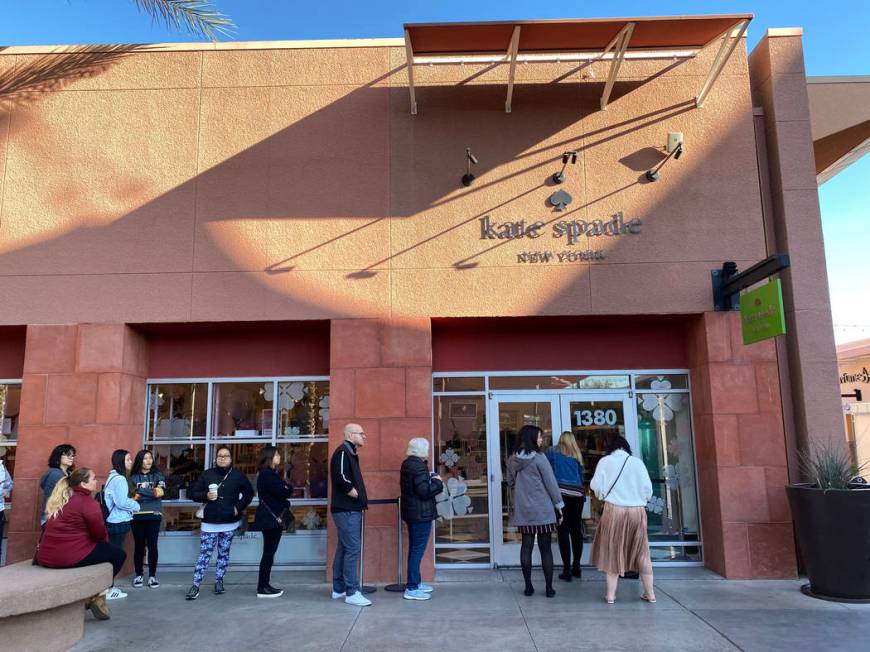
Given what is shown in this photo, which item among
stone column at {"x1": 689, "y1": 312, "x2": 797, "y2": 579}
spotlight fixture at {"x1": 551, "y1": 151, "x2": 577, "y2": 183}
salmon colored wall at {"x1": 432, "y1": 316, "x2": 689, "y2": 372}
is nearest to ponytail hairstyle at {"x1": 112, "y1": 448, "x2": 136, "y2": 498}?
salmon colored wall at {"x1": 432, "y1": 316, "x2": 689, "y2": 372}

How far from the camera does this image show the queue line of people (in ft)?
22.2

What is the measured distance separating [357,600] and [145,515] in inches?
113

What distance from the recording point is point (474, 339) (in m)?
9.09

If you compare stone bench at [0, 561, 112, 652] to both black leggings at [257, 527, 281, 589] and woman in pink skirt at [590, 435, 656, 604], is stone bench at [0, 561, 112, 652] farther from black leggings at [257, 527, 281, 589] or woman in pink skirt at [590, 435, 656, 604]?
woman in pink skirt at [590, 435, 656, 604]

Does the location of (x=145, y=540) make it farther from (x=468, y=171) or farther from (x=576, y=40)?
(x=576, y=40)

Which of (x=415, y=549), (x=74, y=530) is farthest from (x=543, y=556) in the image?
(x=74, y=530)

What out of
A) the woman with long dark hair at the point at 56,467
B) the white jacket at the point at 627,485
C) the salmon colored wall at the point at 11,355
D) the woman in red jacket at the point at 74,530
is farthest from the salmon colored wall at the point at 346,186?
the woman in red jacket at the point at 74,530

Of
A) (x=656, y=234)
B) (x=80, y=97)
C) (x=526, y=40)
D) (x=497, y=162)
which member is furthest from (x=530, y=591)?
(x=80, y=97)

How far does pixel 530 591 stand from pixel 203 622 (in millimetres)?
3378

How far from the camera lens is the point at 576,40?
8242mm

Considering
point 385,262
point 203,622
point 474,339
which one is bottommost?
point 203,622

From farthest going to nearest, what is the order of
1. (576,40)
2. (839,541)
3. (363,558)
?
(576,40), (363,558), (839,541)

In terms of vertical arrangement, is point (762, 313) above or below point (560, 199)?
below

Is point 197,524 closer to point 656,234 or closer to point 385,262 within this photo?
point 385,262
